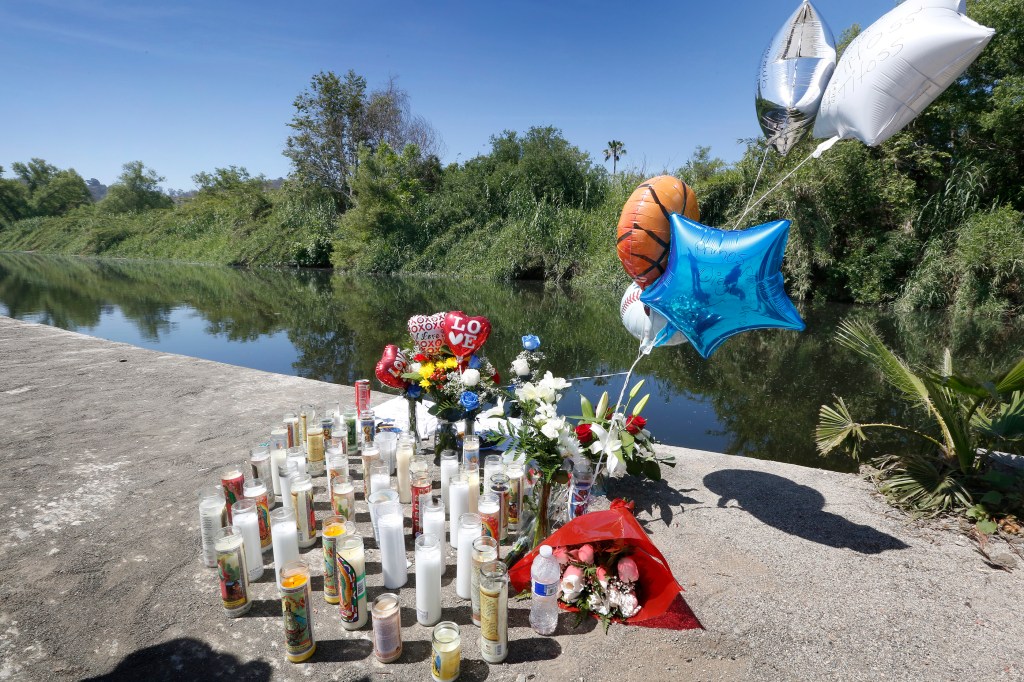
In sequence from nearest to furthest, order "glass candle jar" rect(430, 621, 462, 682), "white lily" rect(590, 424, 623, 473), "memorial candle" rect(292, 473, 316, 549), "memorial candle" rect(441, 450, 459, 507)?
"glass candle jar" rect(430, 621, 462, 682) < "memorial candle" rect(292, 473, 316, 549) < "white lily" rect(590, 424, 623, 473) < "memorial candle" rect(441, 450, 459, 507)

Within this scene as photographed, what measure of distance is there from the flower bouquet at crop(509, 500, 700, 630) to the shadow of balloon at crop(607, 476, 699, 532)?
76cm

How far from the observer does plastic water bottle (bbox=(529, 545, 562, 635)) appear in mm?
1910

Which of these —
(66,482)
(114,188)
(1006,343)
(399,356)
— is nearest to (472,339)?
(399,356)

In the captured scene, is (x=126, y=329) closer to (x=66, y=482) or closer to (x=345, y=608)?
(x=66, y=482)

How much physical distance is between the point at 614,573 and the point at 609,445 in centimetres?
68

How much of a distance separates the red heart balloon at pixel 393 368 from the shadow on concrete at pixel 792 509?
210 centimetres

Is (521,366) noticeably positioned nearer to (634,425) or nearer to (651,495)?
(634,425)

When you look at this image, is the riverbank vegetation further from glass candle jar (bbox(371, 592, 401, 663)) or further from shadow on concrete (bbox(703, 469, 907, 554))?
glass candle jar (bbox(371, 592, 401, 663))

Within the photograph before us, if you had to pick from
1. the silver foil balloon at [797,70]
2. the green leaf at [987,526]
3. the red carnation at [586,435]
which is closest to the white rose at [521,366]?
the red carnation at [586,435]

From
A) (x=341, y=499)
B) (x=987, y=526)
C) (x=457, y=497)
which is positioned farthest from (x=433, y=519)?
(x=987, y=526)

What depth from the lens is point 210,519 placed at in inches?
87.4

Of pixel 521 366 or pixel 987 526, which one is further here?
pixel 521 366

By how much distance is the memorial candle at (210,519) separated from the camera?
222cm

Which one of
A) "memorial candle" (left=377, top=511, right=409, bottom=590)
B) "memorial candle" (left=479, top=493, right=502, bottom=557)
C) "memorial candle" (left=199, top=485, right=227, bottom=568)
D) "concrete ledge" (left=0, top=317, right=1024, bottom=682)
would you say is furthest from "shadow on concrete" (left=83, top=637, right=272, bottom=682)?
"memorial candle" (left=479, top=493, right=502, bottom=557)
